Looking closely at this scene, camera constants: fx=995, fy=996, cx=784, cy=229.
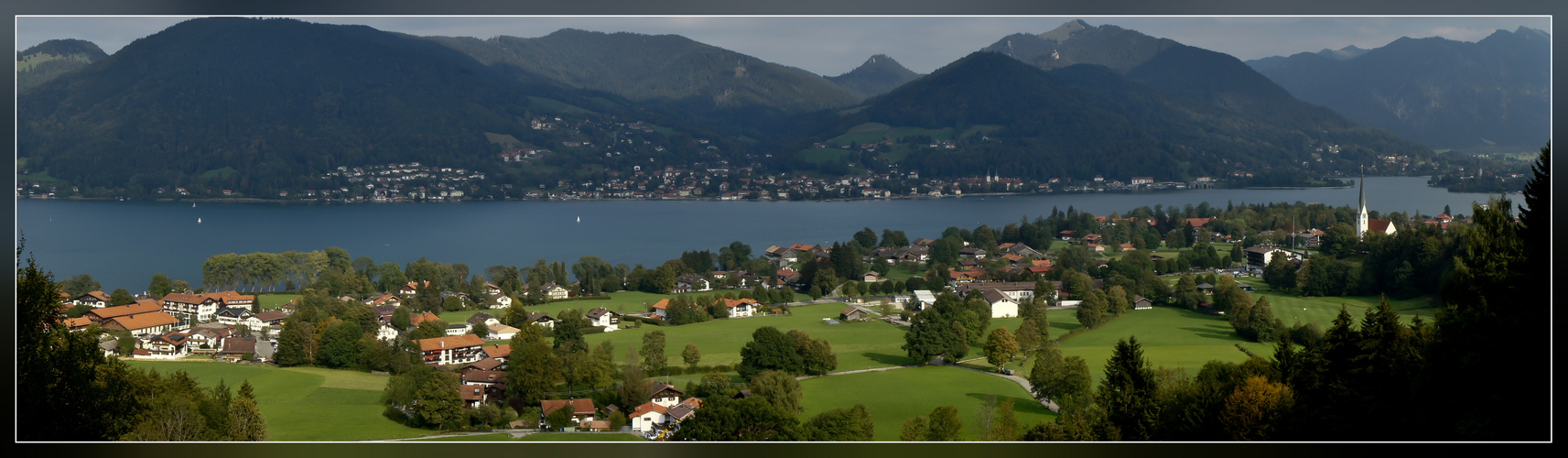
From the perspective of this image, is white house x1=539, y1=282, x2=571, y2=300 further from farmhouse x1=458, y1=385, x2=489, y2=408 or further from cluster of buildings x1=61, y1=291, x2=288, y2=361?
farmhouse x1=458, y1=385, x2=489, y2=408

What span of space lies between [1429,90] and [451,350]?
2262 cm

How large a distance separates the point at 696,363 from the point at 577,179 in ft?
120

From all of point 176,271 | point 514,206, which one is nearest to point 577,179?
point 514,206

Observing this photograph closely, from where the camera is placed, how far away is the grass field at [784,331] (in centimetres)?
963

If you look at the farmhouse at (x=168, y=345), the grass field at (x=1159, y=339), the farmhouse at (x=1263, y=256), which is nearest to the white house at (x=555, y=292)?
the farmhouse at (x=168, y=345)

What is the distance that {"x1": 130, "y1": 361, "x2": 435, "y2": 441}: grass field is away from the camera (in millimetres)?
6488

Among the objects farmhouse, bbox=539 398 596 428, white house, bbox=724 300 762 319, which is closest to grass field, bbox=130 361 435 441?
farmhouse, bbox=539 398 596 428

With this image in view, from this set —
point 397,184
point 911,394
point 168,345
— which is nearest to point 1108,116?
point 397,184

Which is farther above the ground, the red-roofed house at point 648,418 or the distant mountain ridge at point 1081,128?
the distant mountain ridge at point 1081,128

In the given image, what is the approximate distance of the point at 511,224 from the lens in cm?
2988

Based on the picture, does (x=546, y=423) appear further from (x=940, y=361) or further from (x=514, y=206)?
(x=514, y=206)

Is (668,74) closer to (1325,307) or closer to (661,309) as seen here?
(661,309)

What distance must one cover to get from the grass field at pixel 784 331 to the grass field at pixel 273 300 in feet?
18.0

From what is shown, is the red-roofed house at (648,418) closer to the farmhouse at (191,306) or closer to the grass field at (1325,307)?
the grass field at (1325,307)
